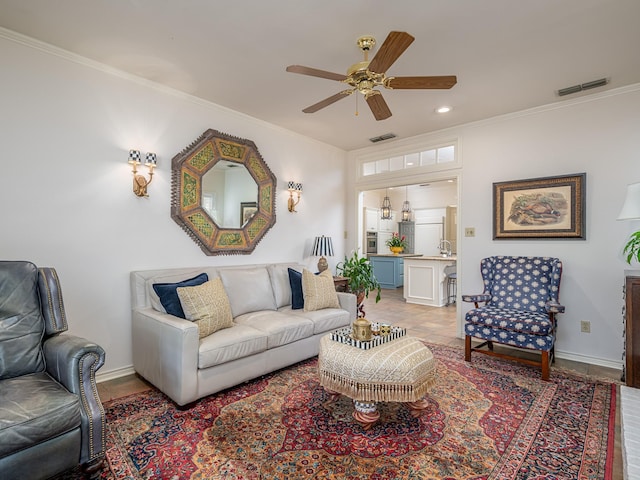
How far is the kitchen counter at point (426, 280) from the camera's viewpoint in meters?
6.17

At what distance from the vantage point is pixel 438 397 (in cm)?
255

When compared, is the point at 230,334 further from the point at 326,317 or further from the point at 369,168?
the point at 369,168

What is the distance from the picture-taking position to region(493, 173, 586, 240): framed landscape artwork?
3.41 metres

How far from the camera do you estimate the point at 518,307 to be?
342 centimetres

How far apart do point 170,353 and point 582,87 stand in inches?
172

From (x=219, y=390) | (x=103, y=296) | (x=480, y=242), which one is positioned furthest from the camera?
(x=480, y=242)

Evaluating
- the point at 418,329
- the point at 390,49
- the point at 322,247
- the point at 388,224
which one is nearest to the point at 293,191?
the point at 322,247

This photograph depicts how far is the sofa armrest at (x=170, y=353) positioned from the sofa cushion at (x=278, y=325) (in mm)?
639

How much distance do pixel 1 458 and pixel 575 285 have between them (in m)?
4.51

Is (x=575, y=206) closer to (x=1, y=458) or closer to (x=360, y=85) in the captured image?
(x=360, y=85)

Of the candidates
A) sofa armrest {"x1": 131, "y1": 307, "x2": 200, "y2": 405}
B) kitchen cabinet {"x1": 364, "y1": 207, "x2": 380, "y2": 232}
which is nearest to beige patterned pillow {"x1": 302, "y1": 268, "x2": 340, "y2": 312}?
sofa armrest {"x1": 131, "y1": 307, "x2": 200, "y2": 405}

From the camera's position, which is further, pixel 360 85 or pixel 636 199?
pixel 636 199

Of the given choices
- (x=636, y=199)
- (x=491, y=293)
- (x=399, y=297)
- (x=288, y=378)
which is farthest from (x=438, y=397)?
(x=399, y=297)

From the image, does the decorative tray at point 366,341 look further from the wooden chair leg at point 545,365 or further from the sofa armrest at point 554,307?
the sofa armrest at point 554,307
